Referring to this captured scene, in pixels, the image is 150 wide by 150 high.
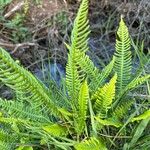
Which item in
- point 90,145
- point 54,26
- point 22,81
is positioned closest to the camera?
point 22,81

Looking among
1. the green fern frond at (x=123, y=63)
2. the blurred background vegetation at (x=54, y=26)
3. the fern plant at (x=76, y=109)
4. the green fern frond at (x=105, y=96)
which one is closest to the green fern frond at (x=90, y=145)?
the fern plant at (x=76, y=109)

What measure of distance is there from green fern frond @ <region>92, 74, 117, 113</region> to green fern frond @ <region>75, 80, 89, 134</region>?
0.06 metres

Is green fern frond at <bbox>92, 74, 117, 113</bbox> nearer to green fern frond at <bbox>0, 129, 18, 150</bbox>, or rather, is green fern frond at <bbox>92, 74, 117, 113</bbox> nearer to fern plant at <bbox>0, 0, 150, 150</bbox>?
fern plant at <bbox>0, 0, 150, 150</bbox>

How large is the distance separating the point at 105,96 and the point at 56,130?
0.66ft

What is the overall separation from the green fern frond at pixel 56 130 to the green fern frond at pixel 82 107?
0.05m

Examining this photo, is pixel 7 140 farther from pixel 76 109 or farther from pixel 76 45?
pixel 76 45

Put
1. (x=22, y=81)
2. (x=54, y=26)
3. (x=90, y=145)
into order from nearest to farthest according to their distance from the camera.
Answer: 1. (x=22, y=81)
2. (x=90, y=145)
3. (x=54, y=26)

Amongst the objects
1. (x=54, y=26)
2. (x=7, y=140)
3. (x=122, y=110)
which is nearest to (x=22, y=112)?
(x=7, y=140)

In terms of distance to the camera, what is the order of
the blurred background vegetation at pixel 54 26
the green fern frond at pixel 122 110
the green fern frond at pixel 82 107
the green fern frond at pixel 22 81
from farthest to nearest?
the blurred background vegetation at pixel 54 26 → the green fern frond at pixel 122 110 → the green fern frond at pixel 82 107 → the green fern frond at pixel 22 81

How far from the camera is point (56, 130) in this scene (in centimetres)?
133

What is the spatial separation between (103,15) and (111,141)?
89cm

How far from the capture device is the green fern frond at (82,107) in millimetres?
1239

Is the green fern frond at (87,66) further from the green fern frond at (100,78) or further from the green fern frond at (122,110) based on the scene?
the green fern frond at (122,110)

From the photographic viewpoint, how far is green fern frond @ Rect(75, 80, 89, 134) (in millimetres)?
1239
